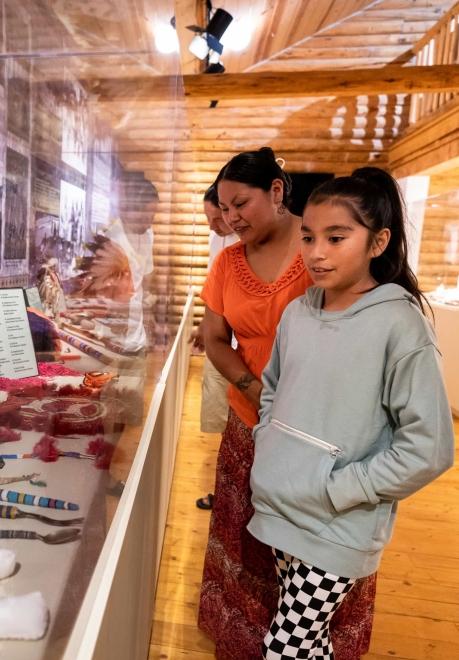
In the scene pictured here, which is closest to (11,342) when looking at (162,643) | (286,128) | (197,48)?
(162,643)

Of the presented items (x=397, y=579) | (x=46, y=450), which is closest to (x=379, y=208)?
(x=46, y=450)

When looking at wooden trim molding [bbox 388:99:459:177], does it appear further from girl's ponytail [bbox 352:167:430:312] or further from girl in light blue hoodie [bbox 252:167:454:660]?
girl in light blue hoodie [bbox 252:167:454:660]

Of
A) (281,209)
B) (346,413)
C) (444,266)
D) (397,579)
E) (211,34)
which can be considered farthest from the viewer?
(444,266)

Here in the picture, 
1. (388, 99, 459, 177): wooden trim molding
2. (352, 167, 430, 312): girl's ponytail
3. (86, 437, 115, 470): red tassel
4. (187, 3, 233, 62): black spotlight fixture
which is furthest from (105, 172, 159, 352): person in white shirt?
(388, 99, 459, 177): wooden trim molding

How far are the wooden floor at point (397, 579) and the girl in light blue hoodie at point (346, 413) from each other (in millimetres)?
882

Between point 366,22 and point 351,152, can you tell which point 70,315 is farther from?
point 366,22

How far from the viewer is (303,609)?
1.29 m

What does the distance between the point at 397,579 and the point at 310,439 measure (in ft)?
5.71

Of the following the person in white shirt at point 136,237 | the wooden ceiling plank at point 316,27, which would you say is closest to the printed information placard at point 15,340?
the person in white shirt at point 136,237

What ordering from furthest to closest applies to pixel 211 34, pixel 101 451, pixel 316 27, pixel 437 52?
pixel 316 27 < pixel 437 52 < pixel 211 34 < pixel 101 451

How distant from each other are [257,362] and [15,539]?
1078 millimetres

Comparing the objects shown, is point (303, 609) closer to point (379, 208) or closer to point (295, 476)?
point (295, 476)

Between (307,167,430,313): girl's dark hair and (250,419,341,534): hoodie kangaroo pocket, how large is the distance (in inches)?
17.3

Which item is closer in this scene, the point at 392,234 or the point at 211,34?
the point at 392,234
